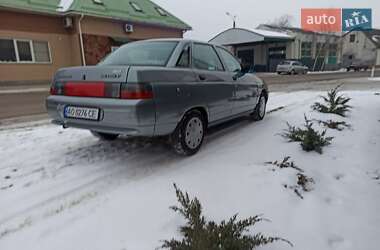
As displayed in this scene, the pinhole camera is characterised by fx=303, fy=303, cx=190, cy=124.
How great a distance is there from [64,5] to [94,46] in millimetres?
2935

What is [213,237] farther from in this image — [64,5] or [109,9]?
[109,9]

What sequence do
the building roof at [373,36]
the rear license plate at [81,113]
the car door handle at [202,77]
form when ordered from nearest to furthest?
the rear license plate at [81,113] < the car door handle at [202,77] < the building roof at [373,36]

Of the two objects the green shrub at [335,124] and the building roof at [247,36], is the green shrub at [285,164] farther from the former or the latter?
the building roof at [247,36]

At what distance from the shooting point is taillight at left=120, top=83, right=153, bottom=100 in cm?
302

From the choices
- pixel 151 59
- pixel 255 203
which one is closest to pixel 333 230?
pixel 255 203

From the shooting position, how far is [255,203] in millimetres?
2568

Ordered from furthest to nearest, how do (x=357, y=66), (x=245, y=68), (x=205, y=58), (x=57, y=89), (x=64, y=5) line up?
(x=357, y=66) → (x=64, y=5) → (x=245, y=68) → (x=205, y=58) → (x=57, y=89)

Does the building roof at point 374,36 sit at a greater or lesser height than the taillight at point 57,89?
greater

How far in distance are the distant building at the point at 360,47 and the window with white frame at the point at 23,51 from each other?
41.8 m

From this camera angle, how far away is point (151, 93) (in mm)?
3094

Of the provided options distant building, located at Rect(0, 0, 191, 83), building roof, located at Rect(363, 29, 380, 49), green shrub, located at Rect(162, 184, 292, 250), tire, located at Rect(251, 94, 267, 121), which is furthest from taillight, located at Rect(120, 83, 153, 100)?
building roof, located at Rect(363, 29, 380, 49)

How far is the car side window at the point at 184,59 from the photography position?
3663 millimetres

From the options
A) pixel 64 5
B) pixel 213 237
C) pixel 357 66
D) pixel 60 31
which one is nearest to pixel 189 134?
pixel 213 237

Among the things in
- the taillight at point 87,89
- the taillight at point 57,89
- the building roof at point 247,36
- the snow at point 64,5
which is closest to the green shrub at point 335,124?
the taillight at point 87,89
